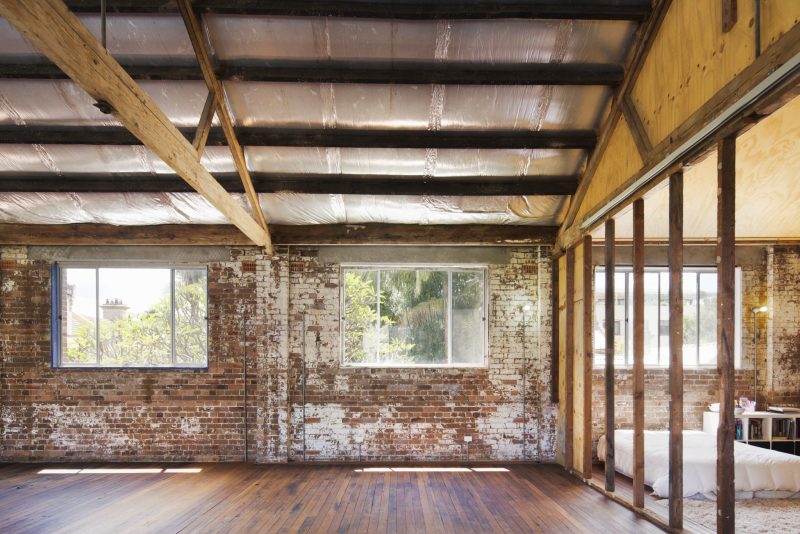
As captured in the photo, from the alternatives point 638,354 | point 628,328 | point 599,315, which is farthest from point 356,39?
point 628,328

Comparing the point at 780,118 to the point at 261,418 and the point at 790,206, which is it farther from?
the point at 261,418

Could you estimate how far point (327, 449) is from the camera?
21.7 ft

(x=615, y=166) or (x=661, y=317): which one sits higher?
(x=615, y=166)

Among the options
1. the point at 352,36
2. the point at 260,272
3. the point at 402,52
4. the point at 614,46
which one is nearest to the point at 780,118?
the point at 614,46

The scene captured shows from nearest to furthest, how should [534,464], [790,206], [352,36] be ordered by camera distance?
[352,36], [790,206], [534,464]

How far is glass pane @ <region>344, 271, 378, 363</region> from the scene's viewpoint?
6781 mm

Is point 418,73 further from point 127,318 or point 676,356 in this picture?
A: point 127,318

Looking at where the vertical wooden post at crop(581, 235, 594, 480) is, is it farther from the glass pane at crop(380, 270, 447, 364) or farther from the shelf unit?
the shelf unit

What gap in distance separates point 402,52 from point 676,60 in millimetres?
2249

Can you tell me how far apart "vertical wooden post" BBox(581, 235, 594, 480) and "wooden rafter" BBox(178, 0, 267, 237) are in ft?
12.9

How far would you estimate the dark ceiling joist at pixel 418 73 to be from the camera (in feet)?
14.8

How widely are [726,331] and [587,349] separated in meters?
2.57

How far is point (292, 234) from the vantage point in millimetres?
6555

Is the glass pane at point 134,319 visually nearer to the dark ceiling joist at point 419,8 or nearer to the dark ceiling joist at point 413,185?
the dark ceiling joist at point 413,185
